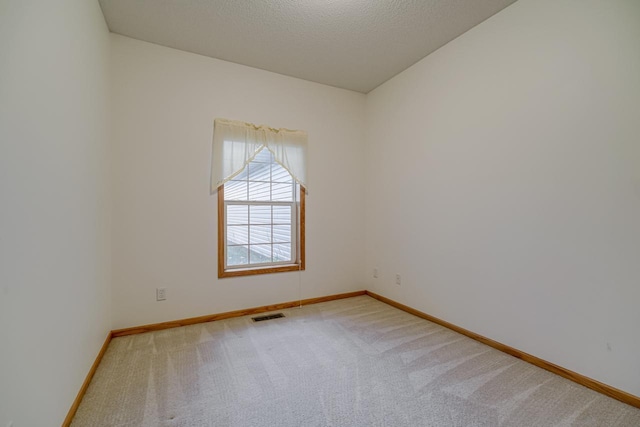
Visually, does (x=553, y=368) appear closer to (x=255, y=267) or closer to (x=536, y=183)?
(x=536, y=183)

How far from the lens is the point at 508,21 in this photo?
7.13 ft

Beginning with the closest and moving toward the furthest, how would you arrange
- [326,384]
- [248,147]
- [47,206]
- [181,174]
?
[47,206] < [326,384] < [181,174] < [248,147]

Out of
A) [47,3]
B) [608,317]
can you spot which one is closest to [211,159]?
[47,3]

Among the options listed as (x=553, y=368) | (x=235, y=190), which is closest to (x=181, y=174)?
(x=235, y=190)

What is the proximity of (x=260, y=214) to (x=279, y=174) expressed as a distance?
1.70 ft

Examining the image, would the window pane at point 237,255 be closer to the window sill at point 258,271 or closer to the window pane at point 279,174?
the window sill at point 258,271

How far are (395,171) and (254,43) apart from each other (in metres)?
1.99

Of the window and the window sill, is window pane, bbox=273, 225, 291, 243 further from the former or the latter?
the window sill

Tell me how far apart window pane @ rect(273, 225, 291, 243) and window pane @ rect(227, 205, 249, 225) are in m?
0.37

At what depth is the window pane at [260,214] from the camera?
314 cm

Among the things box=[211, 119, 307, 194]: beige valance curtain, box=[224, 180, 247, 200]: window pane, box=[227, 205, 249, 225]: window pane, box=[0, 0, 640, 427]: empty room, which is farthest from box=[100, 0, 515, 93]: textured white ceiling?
box=[227, 205, 249, 225]: window pane

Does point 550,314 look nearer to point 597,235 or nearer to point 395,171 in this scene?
point 597,235

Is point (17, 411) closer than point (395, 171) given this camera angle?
Yes

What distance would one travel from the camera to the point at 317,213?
3.45 meters
